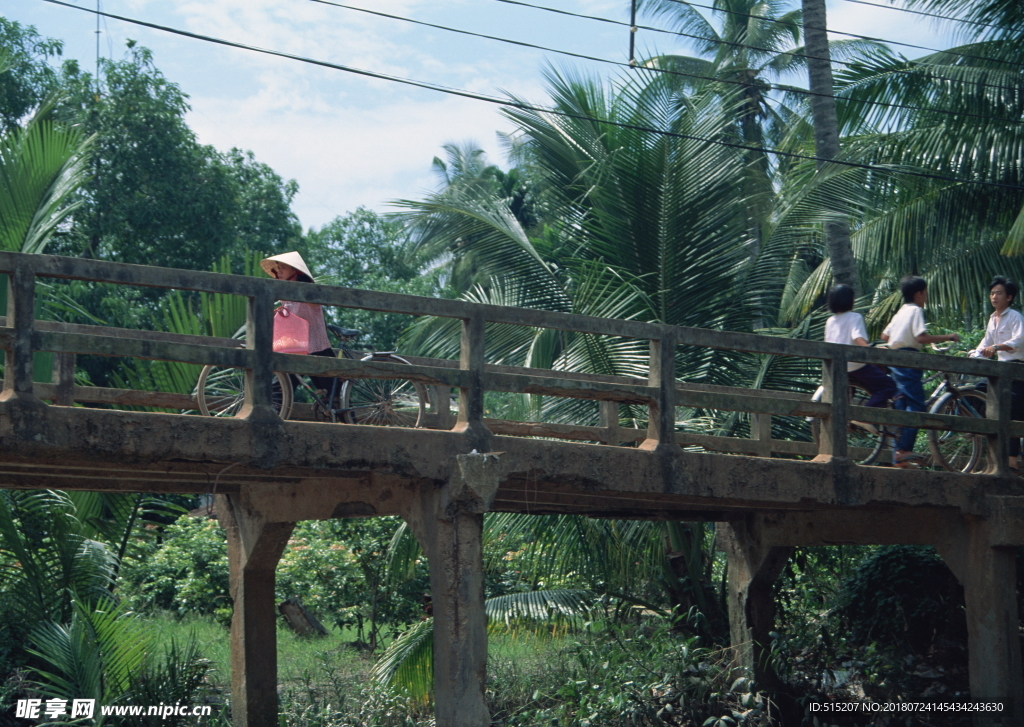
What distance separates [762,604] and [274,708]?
4501 millimetres

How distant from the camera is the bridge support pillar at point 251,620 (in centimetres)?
952

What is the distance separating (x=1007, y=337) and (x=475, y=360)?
4.74m

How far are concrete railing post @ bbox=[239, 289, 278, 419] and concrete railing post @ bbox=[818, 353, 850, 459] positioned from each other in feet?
13.2

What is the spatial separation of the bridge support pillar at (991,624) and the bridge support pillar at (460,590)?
14.3ft

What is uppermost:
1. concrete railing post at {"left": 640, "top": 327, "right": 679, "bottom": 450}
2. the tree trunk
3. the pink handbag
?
the tree trunk

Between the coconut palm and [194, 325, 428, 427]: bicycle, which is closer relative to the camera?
[194, 325, 428, 427]: bicycle

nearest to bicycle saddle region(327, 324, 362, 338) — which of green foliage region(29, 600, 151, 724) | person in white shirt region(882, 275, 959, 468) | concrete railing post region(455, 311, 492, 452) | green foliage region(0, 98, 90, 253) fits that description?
concrete railing post region(455, 311, 492, 452)

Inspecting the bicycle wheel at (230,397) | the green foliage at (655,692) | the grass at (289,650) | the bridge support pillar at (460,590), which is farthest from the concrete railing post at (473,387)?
the grass at (289,650)

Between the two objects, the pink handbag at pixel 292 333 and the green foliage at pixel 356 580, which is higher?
the pink handbag at pixel 292 333

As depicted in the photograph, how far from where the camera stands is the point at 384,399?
8984mm

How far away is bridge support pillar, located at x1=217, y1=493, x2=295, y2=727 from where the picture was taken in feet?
31.2

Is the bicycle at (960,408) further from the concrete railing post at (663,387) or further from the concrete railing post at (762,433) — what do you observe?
the concrete railing post at (663,387)

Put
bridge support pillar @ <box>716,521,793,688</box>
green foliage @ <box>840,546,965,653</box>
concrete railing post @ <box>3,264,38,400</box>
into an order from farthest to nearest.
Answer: green foliage @ <box>840,546,965,653</box>, bridge support pillar @ <box>716,521,793,688</box>, concrete railing post @ <box>3,264,38,400</box>

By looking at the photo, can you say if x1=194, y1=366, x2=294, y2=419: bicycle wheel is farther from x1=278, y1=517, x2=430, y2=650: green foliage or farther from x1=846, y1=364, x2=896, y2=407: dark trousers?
x1=278, y1=517, x2=430, y2=650: green foliage
